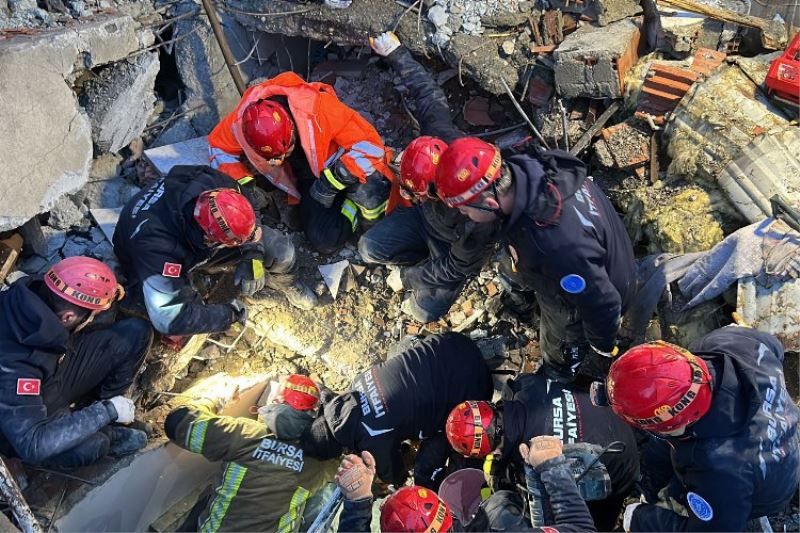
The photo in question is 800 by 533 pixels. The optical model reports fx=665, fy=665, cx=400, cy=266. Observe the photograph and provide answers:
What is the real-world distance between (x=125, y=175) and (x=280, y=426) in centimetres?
307

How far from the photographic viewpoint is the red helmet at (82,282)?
430cm

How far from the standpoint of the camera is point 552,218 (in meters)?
3.87

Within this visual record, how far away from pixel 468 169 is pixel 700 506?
2.19 m

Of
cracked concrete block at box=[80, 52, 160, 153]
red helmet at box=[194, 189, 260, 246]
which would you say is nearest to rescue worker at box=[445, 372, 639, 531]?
red helmet at box=[194, 189, 260, 246]

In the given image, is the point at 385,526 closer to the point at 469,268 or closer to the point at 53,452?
the point at 469,268

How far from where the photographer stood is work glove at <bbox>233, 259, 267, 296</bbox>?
5229mm

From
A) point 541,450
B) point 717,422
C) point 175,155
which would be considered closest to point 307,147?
point 175,155

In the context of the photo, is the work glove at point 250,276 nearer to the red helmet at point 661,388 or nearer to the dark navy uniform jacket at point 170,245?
the dark navy uniform jacket at point 170,245

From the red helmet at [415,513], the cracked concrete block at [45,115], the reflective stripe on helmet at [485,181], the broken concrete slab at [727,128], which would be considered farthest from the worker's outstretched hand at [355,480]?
the cracked concrete block at [45,115]

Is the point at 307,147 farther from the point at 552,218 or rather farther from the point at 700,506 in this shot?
the point at 700,506

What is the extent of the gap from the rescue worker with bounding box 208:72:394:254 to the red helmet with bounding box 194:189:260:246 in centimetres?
57

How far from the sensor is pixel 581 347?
15.2 feet

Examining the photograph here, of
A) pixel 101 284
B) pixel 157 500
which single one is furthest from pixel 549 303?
pixel 157 500

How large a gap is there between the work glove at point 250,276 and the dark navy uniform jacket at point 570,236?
2082mm
